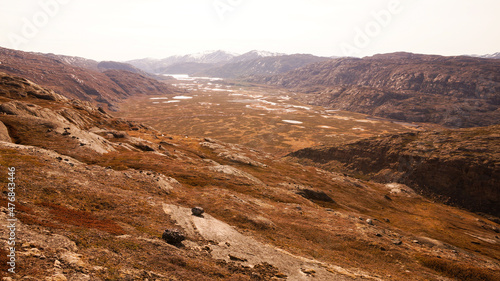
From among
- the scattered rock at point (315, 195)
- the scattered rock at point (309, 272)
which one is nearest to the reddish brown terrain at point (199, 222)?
the scattered rock at point (309, 272)

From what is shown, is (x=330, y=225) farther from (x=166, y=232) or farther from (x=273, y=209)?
(x=166, y=232)

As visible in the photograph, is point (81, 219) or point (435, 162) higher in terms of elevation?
point (81, 219)

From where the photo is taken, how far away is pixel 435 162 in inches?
3115

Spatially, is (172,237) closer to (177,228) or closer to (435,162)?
(177,228)

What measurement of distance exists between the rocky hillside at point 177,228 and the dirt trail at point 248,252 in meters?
0.12

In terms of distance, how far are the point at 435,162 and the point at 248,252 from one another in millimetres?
87482

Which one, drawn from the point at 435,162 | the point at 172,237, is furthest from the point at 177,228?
the point at 435,162

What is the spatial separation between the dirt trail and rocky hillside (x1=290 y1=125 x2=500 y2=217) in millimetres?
76022

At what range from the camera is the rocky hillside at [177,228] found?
14.9 m

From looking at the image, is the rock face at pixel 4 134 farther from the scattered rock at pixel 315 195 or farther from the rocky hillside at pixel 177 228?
the scattered rock at pixel 315 195

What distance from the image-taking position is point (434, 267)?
89.8 feet

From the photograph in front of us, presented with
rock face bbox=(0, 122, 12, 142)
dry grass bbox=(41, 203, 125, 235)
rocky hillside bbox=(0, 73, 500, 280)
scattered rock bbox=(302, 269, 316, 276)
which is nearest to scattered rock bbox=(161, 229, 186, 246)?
rocky hillside bbox=(0, 73, 500, 280)

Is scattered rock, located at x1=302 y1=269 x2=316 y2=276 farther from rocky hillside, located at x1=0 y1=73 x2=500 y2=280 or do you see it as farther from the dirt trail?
rocky hillside, located at x1=0 y1=73 x2=500 y2=280

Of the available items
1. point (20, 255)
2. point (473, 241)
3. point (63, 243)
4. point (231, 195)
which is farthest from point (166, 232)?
point (473, 241)
